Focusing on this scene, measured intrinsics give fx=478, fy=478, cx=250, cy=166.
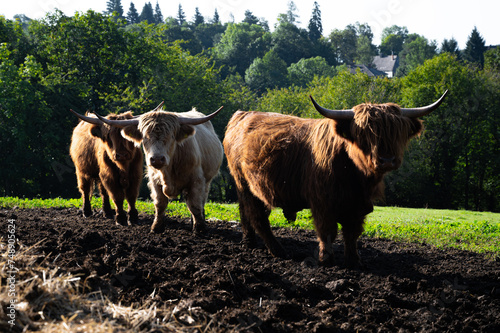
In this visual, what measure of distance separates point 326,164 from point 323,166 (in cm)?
4

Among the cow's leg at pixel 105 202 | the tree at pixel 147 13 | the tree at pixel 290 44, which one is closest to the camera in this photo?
the cow's leg at pixel 105 202

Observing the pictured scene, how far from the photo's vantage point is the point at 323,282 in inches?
190

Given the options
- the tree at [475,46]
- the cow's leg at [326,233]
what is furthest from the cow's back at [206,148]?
the tree at [475,46]

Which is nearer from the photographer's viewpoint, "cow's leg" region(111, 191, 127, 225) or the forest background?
"cow's leg" region(111, 191, 127, 225)

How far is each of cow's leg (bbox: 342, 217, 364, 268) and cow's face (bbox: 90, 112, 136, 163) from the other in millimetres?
4262

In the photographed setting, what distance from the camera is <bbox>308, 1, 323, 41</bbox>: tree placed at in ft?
359

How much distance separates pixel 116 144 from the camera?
8.12m

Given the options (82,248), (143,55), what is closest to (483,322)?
(82,248)

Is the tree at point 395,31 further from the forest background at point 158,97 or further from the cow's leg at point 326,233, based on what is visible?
the cow's leg at point 326,233

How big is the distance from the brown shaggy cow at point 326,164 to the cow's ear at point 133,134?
1.77 m

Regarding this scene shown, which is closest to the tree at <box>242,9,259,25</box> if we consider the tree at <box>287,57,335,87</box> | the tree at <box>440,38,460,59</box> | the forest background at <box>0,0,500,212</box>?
the tree at <box>287,57,335,87</box>

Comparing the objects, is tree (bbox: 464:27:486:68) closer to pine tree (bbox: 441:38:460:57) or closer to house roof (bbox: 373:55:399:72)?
pine tree (bbox: 441:38:460:57)

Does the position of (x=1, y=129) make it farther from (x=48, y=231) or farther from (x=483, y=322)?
(x=483, y=322)

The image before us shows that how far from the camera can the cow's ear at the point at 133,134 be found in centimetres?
739
